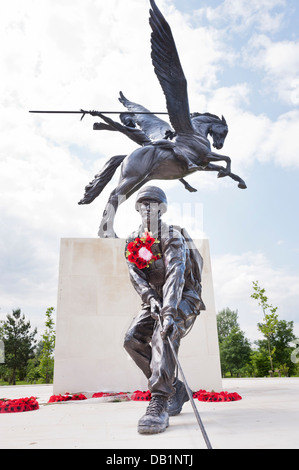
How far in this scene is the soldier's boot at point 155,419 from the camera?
203cm

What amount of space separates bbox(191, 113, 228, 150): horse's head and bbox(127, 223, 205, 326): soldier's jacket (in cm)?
469

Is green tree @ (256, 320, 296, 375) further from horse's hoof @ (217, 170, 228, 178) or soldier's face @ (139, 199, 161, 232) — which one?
soldier's face @ (139, 199, 161, 232)

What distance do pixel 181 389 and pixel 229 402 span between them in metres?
1.30

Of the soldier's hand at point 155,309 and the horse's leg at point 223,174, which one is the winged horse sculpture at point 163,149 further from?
the soldier's hand at point 155,309

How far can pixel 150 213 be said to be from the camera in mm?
3051

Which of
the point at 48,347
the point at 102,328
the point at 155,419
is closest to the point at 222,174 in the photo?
the point at 102,328

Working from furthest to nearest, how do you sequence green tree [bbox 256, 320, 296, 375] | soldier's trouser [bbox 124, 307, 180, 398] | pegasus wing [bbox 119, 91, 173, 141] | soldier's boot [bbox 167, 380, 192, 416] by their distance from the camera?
green tree [bbox 256, 320, 296, 375]
pegasus wing [bbox 119, 91, 173, 141]
soldier's boot [bbox 167, 380, 192, 416]
soldier's trouser [bbox 124, 307, 180, 398]

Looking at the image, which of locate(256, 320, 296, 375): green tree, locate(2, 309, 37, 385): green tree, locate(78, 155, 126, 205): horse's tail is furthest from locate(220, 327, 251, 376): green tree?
locate(78, 155, 126, 205): horse's tail

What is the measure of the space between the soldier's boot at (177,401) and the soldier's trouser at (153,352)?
297mm

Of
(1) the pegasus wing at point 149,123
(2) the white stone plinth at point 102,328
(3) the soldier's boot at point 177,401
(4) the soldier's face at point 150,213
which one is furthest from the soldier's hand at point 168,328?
(1) the pegasus wing at point 149,123

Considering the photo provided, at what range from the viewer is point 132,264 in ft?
9.49

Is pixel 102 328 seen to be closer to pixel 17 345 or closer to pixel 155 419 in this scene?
pixel 155 419

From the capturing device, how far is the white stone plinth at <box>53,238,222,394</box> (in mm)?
5105
